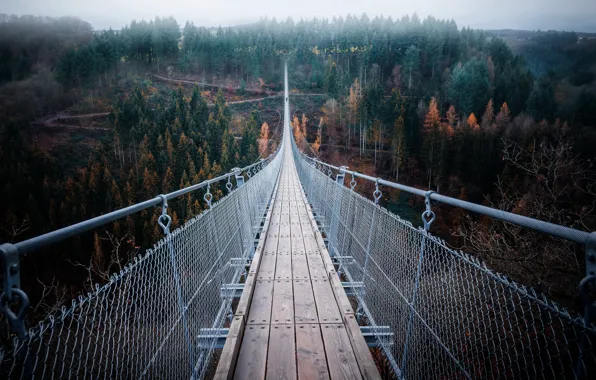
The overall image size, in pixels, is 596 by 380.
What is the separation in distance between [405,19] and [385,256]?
90.9 m

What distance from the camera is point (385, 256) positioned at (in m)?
2.51

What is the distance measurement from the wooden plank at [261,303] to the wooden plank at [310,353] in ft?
1.10

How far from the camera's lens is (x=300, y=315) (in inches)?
107

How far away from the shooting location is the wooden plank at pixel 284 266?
3.56 m

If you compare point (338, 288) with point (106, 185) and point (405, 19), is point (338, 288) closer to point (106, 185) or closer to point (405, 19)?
point (106, 185)

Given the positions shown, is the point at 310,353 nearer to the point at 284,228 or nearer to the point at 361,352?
the point at 361,352

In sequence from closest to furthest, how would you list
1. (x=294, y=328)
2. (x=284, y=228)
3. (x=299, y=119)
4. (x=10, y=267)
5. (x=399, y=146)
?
1. (x=10, y=267)
2. (x=294, y=328)
3. (x=284, y=228)
4. (x=399, y=146)
5. (x=299, y=119)

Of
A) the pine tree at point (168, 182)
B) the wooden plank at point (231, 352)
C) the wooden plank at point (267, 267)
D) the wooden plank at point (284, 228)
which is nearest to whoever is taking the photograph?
the wooden plank at point (231, 352)

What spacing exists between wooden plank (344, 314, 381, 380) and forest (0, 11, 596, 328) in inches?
231

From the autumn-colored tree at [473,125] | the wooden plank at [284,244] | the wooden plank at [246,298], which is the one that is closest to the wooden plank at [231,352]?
the wooden plank at [246,298]

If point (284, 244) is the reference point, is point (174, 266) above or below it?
above

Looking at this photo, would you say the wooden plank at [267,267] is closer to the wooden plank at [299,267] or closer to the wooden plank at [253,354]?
the wooden plank at [299,267]

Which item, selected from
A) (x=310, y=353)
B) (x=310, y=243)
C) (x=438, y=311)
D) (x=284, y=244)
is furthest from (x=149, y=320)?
(x=310, y=243)

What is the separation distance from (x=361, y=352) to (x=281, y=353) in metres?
0.56
